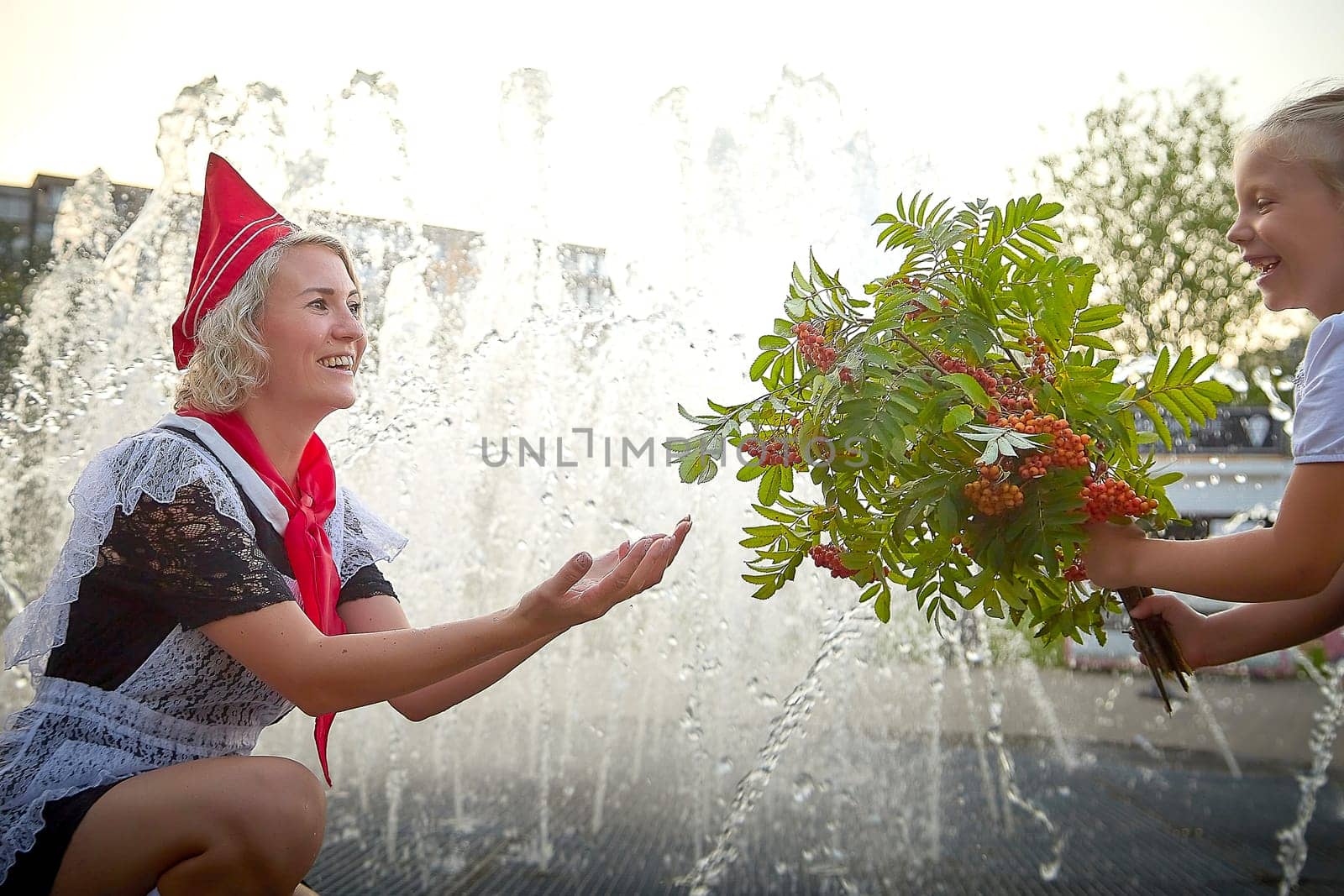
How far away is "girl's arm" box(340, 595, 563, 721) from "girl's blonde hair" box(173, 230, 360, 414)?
462 mm

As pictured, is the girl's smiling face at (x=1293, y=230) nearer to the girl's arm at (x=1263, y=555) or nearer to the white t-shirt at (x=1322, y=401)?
the white t-shirt at (x=1322, y=401)

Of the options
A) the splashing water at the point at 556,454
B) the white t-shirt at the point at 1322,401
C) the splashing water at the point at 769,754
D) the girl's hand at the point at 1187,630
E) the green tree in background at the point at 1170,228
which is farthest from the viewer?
the green tree in background at the point at 1170,228

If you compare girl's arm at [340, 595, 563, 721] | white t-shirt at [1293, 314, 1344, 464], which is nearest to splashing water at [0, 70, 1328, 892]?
girl's arm at [340, 595, 563, 721]

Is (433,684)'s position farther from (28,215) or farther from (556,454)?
(28,215)

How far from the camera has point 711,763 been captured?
532cm

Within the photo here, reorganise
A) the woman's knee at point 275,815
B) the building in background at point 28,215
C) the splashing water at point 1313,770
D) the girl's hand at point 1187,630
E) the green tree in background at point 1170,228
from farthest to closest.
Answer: the green tree in background at point 1170,228, the building in background at point 28,215, the splashing water at point 1313,770, the girl's hand at point 1187,630, the woman's knee at point 275,815

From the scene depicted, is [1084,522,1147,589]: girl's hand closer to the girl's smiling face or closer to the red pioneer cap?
the girl's smiling face

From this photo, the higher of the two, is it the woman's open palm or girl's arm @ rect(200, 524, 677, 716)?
the woman's open palm

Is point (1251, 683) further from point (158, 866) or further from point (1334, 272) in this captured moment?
point (158, 866)

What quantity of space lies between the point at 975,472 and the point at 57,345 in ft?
22.3

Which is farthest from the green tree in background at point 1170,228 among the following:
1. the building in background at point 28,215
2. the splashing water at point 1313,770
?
the building in background at point 28,215

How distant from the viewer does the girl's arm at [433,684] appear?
193 centimetres

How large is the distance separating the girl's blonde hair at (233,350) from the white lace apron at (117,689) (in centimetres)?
16

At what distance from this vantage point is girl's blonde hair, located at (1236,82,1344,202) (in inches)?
64.4
